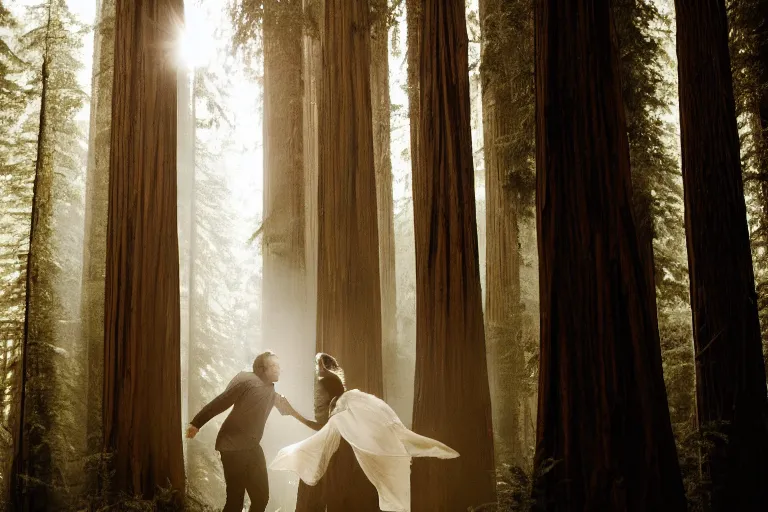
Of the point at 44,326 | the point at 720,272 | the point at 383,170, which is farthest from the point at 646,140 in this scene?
the point at 44,326

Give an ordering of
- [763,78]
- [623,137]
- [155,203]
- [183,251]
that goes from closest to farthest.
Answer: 1. [623,137]
2. [155,203]
3. [763,78]
4. [183,251]

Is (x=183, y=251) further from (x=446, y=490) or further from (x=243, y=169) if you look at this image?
(x=446, y=490)

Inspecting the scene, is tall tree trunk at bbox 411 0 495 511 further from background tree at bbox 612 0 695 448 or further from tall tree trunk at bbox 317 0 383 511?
background tree at bbox 612 0 695 448

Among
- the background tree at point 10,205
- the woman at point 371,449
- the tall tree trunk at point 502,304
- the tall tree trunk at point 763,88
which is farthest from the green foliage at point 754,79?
the background tree at point 10,205

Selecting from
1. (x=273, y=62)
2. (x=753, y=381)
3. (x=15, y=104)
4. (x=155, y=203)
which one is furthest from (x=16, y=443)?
(x=753, y=381)

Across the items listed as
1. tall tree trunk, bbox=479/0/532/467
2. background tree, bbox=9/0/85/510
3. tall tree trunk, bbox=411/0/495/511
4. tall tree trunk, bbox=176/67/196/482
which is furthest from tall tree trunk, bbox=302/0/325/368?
tall tree trunk, bbox=176/67/196/482

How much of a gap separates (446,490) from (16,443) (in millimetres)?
6559

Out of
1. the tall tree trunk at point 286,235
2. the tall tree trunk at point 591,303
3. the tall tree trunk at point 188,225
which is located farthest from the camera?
the tall tree trunk at point 188,225

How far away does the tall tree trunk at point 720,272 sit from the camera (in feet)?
21.5

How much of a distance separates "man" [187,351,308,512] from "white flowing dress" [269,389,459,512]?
611mm

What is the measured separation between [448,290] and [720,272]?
9.45ft

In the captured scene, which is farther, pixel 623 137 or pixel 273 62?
pixel 273 62

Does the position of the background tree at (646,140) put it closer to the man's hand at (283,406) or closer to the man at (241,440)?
the man's hand at (283,406)

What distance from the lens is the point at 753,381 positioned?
661 centimetres
